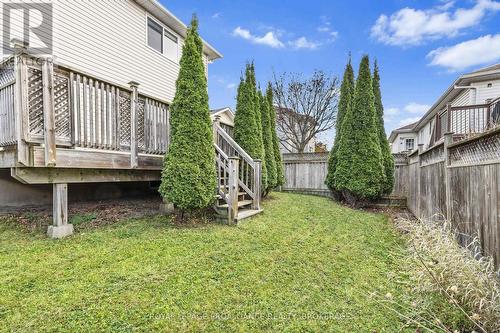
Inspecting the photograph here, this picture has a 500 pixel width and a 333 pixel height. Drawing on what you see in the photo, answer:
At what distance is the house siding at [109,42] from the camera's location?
23.1 ft

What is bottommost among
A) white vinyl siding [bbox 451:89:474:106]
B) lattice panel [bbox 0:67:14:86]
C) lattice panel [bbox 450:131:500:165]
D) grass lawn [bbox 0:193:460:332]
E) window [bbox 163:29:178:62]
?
grass lawn [bbox 0:193:460:332]

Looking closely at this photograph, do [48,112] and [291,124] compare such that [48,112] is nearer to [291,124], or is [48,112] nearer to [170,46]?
[170,46]

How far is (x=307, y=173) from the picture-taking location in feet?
40.5

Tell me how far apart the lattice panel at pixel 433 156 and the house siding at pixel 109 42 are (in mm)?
5689

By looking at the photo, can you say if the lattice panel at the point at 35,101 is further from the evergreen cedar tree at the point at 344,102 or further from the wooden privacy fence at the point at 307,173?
the wooden privacy fence at the point at 307,173

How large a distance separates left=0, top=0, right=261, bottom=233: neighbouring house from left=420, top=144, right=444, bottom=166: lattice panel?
3.66m

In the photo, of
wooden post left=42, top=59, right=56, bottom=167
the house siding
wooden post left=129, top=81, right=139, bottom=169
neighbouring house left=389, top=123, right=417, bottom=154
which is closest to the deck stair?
wooden post left=129, top=81, right=139, bottom=169

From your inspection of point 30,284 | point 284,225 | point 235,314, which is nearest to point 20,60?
point 30,284

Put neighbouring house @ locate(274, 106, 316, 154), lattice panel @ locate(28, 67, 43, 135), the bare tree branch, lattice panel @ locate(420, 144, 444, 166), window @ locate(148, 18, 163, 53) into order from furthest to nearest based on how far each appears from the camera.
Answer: neighbouring house @ locate(274, 106, 316, 154) → the bare tree branch → window @ locate(148, 18, 163, 53) → lattice panel @ locate(420, 144, 444, 166) → lattice panel @ locate(28, 67, 43, 135)

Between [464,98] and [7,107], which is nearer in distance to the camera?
[7,107]

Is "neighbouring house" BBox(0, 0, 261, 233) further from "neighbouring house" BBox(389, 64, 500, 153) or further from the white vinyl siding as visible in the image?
the white vinyl siding

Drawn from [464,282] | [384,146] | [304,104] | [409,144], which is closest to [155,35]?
[384,146]

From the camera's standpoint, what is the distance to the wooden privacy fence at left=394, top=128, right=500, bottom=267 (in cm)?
308

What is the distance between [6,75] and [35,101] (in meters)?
0.99
